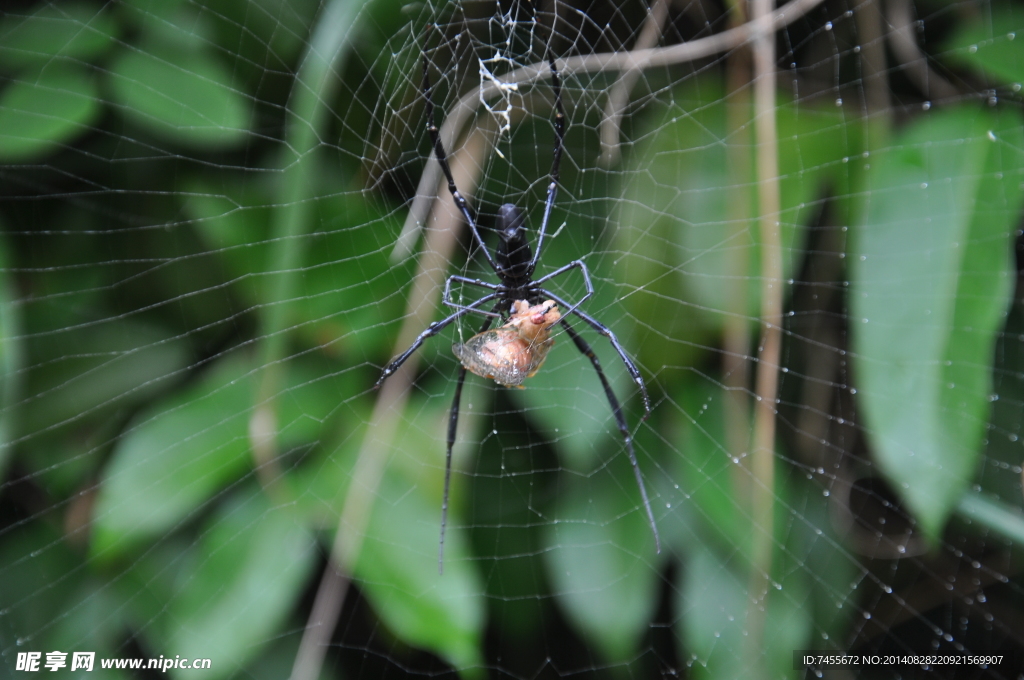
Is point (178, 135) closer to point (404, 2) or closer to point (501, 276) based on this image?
point (404, 2)

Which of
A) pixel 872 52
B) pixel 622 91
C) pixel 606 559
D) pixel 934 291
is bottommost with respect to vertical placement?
pixel 606 559

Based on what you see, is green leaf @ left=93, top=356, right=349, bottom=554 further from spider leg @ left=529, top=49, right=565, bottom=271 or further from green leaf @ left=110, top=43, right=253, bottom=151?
spider leg @ left=529, top=49, right=565, bottom=271

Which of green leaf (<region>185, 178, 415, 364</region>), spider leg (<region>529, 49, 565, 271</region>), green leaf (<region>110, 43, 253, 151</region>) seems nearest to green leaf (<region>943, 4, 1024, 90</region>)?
spider leg (<region>529, 49, 565, 271</region>)

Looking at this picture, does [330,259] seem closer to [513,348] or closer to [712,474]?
[513,348]

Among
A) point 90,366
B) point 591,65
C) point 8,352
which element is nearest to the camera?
point 8,352

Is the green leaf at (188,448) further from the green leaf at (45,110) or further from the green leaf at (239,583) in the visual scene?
the green leaf at (45,110)

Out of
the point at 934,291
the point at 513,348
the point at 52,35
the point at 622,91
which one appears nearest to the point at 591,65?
the point at 622,91

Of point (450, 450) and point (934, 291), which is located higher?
point (934, 291)

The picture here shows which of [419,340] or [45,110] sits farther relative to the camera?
[419,340]

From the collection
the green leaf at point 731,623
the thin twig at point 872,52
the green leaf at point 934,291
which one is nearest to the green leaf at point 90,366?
the green leaf at point 731,623
